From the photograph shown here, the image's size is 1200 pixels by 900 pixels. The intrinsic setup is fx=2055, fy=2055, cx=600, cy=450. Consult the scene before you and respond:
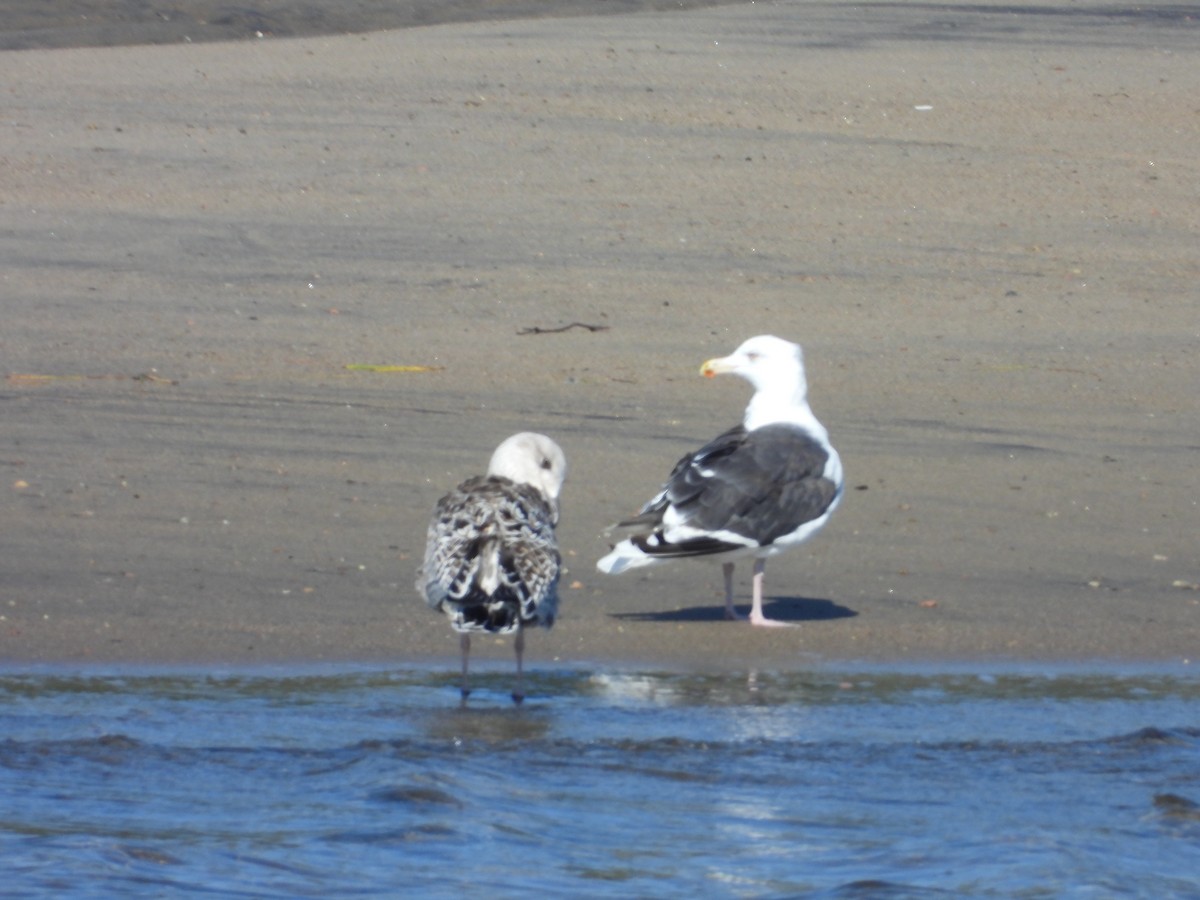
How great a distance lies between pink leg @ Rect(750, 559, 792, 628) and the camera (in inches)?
305

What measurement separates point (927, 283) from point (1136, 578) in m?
5.10

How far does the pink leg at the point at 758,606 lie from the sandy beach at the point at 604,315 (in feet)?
0.24

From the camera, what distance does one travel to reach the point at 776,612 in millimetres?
8062

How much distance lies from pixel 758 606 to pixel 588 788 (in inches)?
79.1

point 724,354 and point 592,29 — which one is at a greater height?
point 592,29

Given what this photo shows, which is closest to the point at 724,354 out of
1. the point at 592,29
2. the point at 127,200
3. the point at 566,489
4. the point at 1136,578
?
the point at 566,489

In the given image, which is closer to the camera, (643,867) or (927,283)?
(643,867)

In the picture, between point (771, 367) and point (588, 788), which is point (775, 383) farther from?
point (588, 788)

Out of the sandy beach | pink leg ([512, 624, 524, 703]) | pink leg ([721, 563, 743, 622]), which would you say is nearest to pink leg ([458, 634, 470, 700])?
pink leg ([512, 624, 524, 703])

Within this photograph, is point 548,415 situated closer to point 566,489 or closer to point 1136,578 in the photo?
point 566,489

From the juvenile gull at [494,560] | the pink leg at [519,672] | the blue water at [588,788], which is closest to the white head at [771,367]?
the juvenile gull at [494,560]

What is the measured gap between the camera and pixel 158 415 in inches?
403

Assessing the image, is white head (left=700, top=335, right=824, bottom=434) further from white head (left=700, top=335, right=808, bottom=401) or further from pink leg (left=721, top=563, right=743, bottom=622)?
pink leg (left=721, top=563, right=743, bottom=622)

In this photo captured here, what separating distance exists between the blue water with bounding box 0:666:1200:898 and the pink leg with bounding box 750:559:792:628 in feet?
2.59
